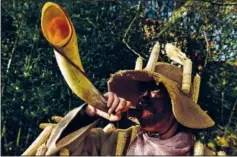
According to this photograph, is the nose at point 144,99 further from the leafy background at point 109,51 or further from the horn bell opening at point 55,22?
the leafy background at point 109,51

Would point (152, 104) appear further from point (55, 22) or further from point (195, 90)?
point (55, 22)

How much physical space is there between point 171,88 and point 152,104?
0.07m

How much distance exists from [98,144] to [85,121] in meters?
0.14

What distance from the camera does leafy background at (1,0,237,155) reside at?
3926mm

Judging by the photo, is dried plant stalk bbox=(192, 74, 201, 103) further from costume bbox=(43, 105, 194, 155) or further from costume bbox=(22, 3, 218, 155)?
costume bbox=(43, 105, 194, 155)

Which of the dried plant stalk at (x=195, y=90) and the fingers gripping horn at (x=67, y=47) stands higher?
the fingers gripping horn at (x=67, y=47)

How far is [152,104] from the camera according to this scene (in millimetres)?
1748

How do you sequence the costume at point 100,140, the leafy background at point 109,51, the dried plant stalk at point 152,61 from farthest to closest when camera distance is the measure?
1. the leafy background at point 109,51
2. the dried plant stalk at point 152,61
3. the costume at point 100,140

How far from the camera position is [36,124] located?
3896mm

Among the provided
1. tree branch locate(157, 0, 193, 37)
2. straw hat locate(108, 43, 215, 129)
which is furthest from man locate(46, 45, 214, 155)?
tree branch locate(157, 0, 193, 37)

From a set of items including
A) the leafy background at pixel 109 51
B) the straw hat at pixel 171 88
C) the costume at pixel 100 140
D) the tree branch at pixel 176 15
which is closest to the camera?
the costume at pixel 100 140

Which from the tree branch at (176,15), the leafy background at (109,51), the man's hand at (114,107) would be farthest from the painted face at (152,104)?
the tree branch at (176,15)

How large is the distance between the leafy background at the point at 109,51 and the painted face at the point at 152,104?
2057 mm

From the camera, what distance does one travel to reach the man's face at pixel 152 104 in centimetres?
172
